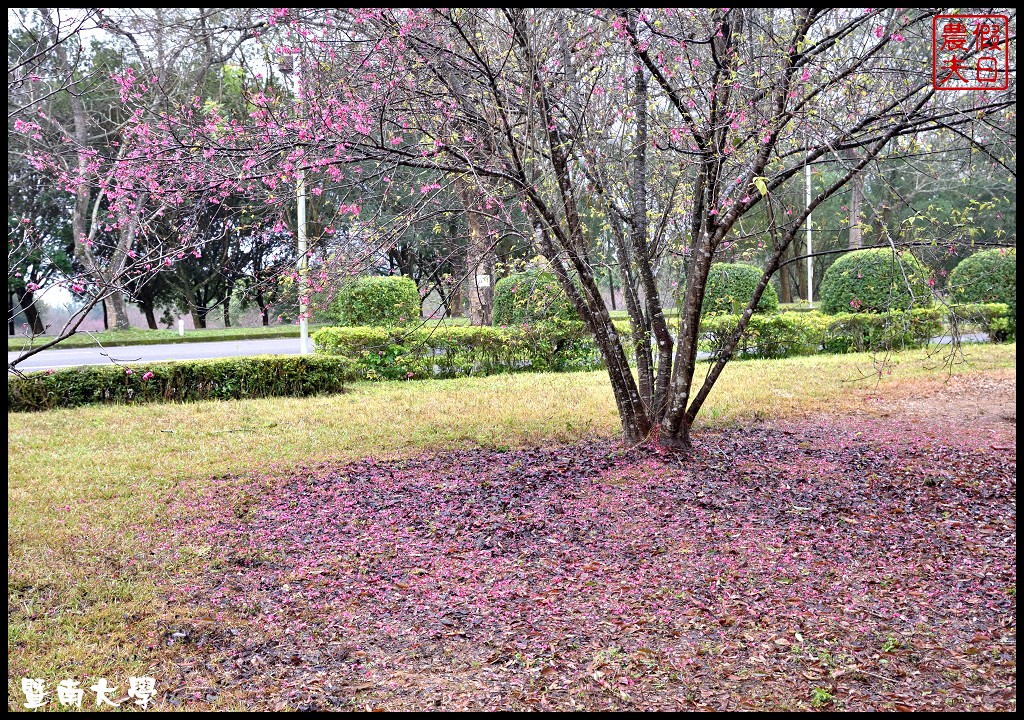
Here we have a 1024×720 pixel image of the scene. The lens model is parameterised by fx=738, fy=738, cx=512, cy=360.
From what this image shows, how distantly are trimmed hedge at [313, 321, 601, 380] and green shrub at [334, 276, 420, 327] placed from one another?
2.50 ft

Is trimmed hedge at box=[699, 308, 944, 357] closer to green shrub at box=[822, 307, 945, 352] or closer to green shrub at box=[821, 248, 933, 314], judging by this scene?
green shrub at box=[822, 307, 945, 352]

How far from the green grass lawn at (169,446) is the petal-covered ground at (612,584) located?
0.26 meters

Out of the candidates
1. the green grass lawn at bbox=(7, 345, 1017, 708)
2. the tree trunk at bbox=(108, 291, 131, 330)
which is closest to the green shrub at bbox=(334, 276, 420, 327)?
the green grass lawn at bbox=(7, 345, 1017, 708)

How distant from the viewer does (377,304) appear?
11484 millimetres

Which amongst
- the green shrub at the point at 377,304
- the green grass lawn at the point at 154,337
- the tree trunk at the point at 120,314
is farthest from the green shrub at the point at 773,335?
the tree trunk at the point at 120,314

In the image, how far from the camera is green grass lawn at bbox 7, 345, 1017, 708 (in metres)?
3.19

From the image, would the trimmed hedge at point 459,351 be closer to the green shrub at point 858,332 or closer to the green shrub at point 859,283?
the green shrub at point 858,332

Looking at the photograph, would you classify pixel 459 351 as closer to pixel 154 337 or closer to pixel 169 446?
pixel 169 446

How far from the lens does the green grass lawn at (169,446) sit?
319cm

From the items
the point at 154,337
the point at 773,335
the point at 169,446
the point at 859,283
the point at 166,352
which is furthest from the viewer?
the point at 154,337

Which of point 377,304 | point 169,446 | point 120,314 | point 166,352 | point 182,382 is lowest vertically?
point 169,446

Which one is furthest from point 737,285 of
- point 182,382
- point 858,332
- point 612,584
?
point 612,584

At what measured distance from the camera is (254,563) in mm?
3879

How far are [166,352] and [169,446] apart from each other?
10.3 meters
